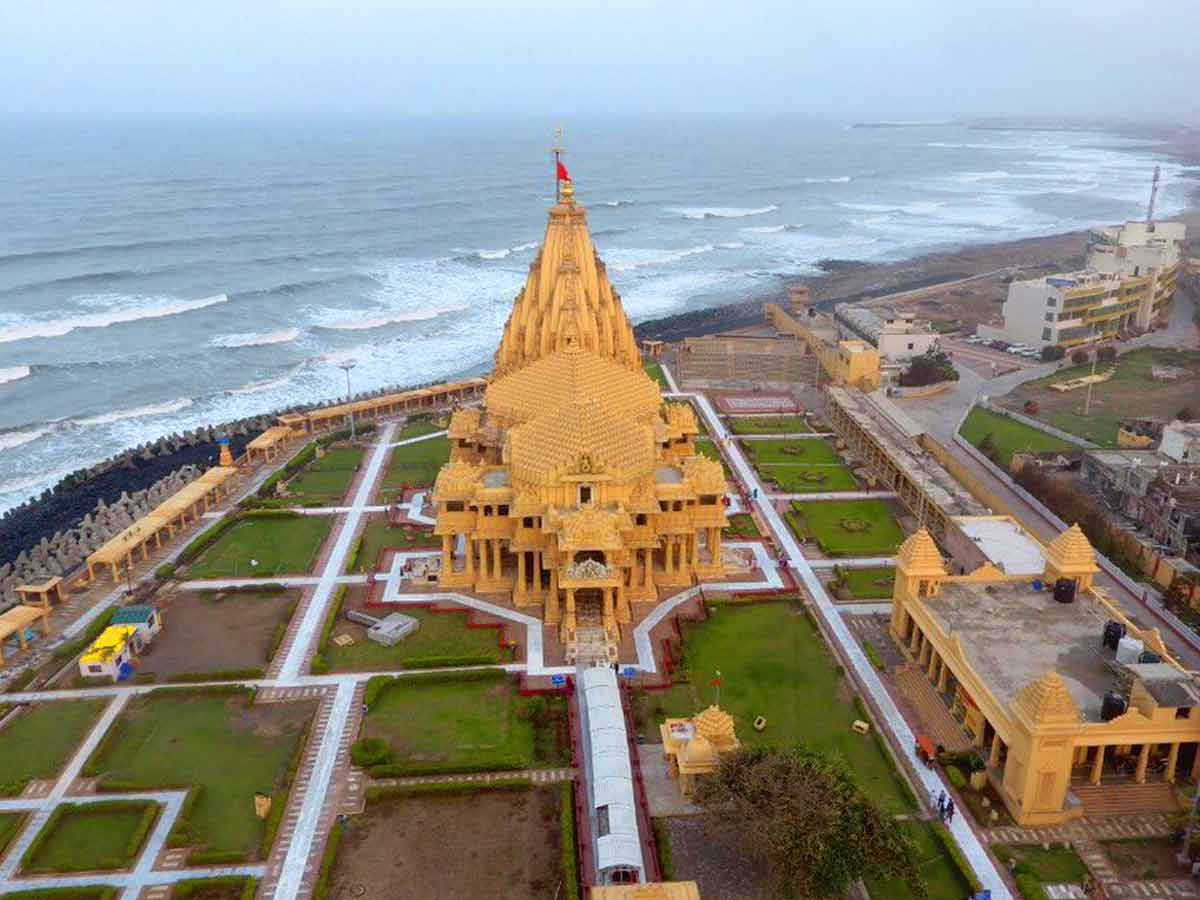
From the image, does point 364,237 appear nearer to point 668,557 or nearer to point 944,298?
point 944,298

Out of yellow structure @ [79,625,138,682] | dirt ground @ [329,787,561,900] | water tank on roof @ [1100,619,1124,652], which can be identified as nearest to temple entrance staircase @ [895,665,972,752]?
water tank on roof @ [1100,619,1124,652]

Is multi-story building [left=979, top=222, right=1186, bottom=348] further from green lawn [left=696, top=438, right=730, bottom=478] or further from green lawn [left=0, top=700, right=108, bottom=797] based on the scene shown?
green lawn [left=0, top=700, right=108, bottom=797]

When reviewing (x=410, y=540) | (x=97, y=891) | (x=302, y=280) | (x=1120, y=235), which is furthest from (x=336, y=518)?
(x=1120, y=235)

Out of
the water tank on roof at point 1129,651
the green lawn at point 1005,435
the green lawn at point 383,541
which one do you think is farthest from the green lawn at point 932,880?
the green lawn at point 1005,435

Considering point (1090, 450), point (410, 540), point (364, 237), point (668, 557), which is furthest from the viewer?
point (364, 237)

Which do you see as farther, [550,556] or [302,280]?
[302,280]

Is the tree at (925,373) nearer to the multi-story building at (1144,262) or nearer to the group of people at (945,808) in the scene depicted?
the multi-story building at (1144,262)
